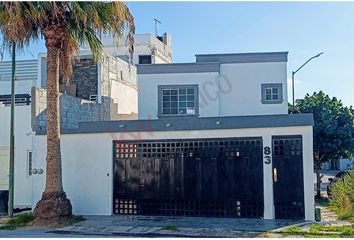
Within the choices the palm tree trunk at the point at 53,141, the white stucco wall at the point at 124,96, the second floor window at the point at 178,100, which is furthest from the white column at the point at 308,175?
the white stucco wall at the point at 124,96

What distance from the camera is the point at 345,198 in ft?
50.4

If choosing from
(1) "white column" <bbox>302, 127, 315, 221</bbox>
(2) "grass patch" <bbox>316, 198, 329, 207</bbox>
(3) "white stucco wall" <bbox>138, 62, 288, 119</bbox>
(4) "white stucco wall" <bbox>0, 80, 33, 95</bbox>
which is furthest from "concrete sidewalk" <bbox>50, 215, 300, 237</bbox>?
(4) "white stucco wall" <bbox>0, 80, 33, 95</bbox>

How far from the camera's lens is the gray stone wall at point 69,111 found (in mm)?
17656

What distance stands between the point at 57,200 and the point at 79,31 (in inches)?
208

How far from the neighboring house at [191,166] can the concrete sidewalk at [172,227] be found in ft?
2.44

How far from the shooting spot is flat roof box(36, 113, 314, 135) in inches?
580

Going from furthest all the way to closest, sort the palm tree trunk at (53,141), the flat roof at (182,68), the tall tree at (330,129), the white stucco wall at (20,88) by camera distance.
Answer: the white stucco wall at (20,88), the flat roof at (182,68), the tall tree at (330,129), the palm tree trunk at (53,141)

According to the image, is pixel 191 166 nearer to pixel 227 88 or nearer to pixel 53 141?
pixel 53 141

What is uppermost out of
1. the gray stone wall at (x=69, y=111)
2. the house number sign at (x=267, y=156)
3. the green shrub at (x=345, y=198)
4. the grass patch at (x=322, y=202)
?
the gray stone wall at (x=69, y=111)

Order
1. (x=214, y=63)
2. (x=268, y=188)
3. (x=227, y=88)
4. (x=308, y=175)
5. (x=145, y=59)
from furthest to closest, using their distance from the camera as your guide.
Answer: (x=145, y=59) → (x=227, y=88) → (x=214, y=63) → (x=268, y=188) → (x=308, y=175)

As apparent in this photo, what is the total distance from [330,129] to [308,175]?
A: 736 cm

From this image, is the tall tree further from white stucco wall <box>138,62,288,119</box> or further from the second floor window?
the second floor window

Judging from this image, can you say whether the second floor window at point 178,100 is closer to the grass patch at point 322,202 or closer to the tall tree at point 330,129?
the tall tree at point 330,129

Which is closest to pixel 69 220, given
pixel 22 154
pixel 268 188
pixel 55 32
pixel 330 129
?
pixel 22 154
